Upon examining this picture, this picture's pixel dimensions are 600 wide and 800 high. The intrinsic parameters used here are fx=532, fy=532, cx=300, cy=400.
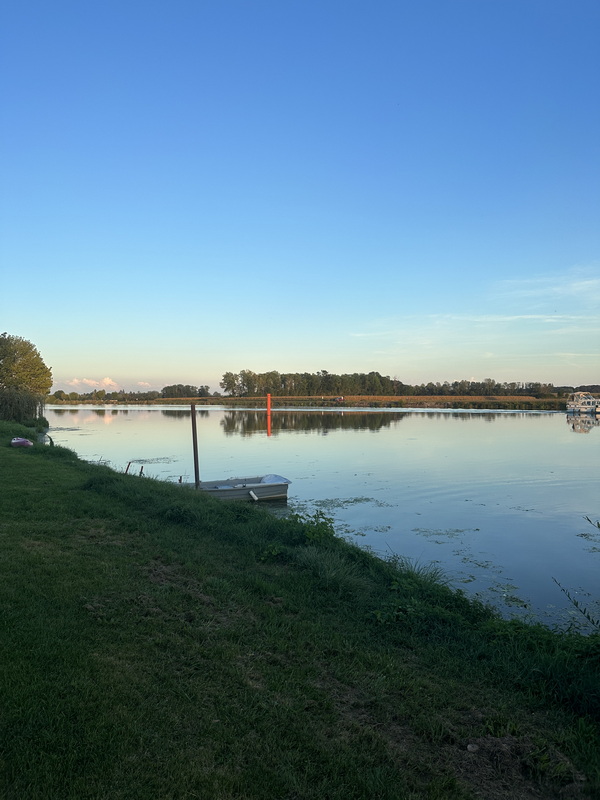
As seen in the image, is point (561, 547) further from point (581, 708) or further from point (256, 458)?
point (256, 458)

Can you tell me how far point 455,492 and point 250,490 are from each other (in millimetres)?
8287

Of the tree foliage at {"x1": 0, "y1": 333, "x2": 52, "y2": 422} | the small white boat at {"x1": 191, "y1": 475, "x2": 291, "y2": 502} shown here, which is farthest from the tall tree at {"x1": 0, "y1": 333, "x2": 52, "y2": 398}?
the small white boat at {"x1": 191, "y1": 475, "x2": 291, "y2": 502}

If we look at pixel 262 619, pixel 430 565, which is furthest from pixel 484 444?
pixel 262 619

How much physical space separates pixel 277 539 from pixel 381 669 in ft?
16.6

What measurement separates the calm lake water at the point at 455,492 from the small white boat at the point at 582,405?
49.5 meters

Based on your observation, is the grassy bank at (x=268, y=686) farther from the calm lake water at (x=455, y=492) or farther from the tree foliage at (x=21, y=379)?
the tree foliage at (x=21, y=379)

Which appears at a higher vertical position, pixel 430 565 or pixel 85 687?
pixel 85 687

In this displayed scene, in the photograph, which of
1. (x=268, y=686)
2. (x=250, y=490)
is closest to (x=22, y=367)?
(x=250, y=490)

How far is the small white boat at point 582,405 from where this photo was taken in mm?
89875

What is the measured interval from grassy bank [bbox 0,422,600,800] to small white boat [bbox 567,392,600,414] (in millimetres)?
93128

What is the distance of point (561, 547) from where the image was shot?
13391 millimetres

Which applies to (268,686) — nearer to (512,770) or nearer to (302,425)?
(512,770)

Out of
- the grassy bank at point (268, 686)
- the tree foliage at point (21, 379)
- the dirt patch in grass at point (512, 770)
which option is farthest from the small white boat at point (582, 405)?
the dirt patch in grass at point (512, 770)

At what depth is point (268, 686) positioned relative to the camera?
461 centimetres
